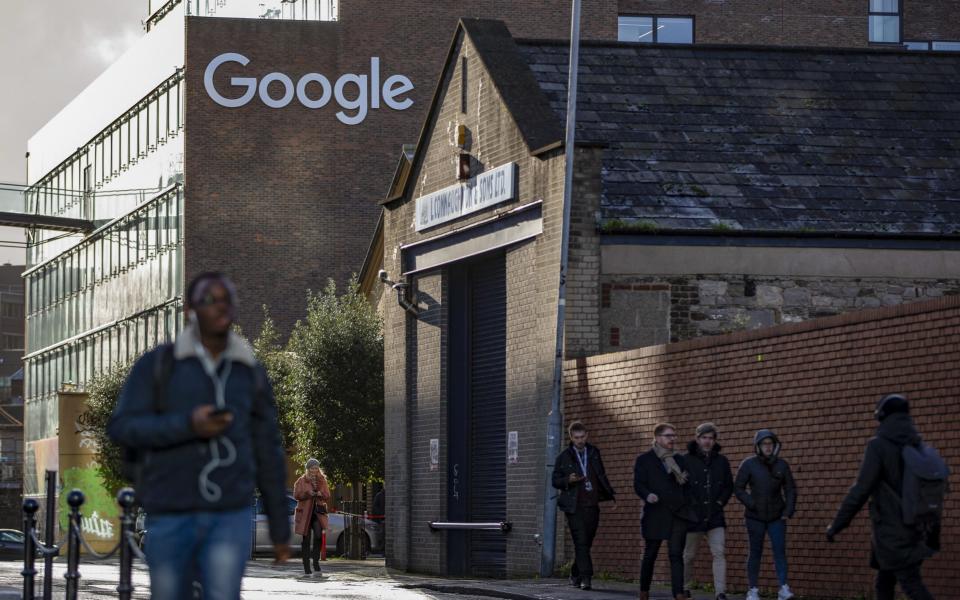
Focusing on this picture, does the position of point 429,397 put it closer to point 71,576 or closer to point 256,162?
point 71,576

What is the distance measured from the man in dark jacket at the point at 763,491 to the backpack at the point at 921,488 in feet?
14.4

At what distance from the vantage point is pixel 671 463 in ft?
52.6

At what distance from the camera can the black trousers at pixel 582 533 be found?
18.8 meters

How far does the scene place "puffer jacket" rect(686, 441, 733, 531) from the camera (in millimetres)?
16078

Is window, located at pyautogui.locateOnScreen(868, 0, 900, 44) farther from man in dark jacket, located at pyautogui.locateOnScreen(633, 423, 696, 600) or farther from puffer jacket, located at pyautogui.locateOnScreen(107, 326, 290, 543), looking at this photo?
puffer jacket, located at pyautogui.locateOnScreen(107, 326, 290, 543)

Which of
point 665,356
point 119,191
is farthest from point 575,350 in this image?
point 119,191

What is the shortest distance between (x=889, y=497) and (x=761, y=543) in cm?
479

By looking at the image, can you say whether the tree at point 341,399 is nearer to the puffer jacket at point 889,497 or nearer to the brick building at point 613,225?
the brick building at point 613,225

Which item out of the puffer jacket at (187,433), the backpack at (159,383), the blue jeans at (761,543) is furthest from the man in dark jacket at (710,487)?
the backpack at (159,383)

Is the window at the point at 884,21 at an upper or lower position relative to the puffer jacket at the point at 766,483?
upper

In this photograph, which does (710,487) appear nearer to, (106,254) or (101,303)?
(106,254)

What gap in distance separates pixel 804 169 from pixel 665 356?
15.9 ft

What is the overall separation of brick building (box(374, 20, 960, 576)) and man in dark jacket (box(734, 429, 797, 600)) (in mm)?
6237

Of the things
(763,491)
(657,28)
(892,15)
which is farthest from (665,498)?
(892,15)
